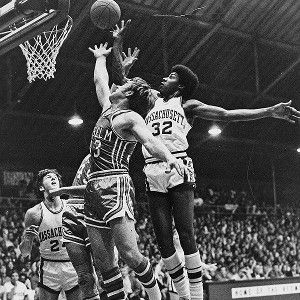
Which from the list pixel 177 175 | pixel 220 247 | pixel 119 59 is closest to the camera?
pixel 177 175

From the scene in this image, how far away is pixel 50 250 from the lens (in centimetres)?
915

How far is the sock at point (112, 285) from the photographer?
6203 millimetres

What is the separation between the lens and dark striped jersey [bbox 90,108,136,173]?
6406mm

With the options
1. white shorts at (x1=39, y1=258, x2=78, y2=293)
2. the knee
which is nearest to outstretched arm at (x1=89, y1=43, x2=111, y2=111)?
the knee

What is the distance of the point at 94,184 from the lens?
6391 millimetres

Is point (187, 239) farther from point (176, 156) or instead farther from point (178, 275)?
point (176, 156)

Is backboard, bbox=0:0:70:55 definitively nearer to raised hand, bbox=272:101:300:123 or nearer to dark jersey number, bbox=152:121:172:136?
dark jersey number, bbox=152:121:172:136

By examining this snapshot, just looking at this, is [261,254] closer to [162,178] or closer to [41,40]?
[41,40]

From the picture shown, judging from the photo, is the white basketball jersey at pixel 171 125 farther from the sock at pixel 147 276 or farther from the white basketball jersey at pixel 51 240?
the white basketball jersey at pixel 51 240

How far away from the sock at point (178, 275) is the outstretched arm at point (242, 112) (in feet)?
5.48

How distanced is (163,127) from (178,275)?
1718 millimetres

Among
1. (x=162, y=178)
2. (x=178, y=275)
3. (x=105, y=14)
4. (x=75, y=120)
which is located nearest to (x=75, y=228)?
(x=162, y=178)

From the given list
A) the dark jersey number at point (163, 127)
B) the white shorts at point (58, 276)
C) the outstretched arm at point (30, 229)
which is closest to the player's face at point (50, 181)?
the outstretched arm at point (30, 229)

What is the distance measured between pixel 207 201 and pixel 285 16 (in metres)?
9.73
